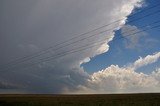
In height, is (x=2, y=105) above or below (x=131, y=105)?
above

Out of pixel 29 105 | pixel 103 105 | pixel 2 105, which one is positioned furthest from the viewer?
pixel 2 105

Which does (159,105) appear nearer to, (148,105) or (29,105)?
(148,105)

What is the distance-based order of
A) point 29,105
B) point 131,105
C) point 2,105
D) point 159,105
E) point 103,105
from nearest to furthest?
point 159,105 < point 131,105 < point 103,105 < point 29,105 < point 2,105

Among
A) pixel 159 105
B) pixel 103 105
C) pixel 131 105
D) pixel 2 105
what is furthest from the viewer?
pixel 2 105

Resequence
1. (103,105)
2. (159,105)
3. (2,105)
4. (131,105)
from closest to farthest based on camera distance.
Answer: (159,105), (131,105), (103,105), (2,105)

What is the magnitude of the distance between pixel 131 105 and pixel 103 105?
17.5 feet

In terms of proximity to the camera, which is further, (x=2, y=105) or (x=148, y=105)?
(x=2, y=105)

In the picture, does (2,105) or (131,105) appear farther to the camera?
(2,105)

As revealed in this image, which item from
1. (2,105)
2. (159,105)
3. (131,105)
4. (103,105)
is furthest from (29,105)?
(159,105)

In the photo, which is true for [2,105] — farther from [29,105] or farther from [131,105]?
[131,105]

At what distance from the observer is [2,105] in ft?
213

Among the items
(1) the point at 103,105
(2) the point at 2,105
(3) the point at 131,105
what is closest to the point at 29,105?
(2) the point at 2,105

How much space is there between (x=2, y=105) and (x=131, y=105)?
31.2 m

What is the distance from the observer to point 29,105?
193ft
